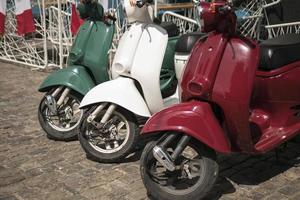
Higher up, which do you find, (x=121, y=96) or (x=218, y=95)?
(x=218, y=95)

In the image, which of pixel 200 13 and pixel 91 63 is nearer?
pixel 200 13

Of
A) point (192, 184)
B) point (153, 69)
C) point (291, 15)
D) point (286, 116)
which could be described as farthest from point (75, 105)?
point (291, 15)

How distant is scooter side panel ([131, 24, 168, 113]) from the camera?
3.68 metres

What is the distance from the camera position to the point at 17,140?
4.40m

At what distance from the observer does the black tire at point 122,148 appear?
369 centimetres

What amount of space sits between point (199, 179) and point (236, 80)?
0.68 m

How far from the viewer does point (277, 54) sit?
3.46 m

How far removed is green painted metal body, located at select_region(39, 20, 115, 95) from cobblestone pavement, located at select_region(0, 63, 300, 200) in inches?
22.5

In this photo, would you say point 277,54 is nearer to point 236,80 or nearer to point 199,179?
point 236,80

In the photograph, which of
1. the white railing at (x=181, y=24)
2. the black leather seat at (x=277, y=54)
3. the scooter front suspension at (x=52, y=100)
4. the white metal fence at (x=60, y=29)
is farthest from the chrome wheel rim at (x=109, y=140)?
the white railing at (x=181, y=24)

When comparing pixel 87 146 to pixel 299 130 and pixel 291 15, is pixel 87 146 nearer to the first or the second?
pixel 299 130

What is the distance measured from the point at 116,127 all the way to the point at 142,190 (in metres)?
0.68

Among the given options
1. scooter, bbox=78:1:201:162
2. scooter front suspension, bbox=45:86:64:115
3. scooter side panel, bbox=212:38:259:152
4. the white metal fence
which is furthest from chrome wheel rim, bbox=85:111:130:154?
the white metal fence

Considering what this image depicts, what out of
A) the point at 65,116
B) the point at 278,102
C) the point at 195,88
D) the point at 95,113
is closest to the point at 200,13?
the point at 195,88
